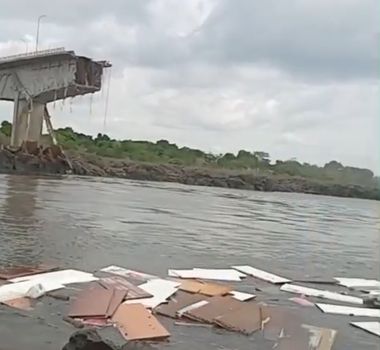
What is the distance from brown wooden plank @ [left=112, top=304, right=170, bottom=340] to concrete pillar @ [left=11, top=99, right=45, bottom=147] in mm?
44507

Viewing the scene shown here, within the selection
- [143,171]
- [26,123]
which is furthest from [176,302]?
[143,171]

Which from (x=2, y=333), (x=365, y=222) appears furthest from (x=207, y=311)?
(x=365, y=222)

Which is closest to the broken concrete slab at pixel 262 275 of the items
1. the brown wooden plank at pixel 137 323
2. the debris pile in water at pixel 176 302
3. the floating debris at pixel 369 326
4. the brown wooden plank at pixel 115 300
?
the debris pile in water at pixel 176 302

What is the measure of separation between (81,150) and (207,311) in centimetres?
5296

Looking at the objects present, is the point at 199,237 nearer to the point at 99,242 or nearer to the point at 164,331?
the point at 99,242

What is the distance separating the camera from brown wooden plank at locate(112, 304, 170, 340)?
6117mm

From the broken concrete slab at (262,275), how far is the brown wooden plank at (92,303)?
271 cm

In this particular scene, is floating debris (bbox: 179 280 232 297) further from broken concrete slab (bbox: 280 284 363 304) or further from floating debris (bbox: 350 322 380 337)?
floating debris (bbox: 350 322 380 337)

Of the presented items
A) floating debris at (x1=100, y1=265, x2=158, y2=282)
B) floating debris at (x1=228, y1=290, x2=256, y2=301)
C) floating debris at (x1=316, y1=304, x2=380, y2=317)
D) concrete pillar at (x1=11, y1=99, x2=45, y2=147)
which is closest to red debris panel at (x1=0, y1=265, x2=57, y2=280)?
floating debris at (x1=100, y1=265, x2=158, y2=282)

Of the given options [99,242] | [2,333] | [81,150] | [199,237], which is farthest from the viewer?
[81,150]

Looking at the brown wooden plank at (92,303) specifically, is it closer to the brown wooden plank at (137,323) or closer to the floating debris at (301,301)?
the brown wooden plank at (137,323)

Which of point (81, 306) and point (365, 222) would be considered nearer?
point (81, 306)

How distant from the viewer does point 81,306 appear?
6.91m

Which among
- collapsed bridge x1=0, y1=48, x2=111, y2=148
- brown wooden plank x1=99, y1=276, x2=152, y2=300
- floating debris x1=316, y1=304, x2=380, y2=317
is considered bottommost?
floating debris x1=316, y1=304, x2=380, y2=317
